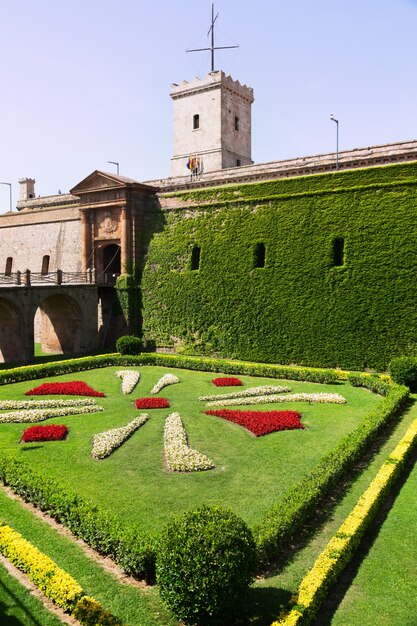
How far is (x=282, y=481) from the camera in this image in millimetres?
11844

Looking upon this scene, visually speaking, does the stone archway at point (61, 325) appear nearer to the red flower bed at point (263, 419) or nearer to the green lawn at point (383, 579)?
the red flower bed at point (263, 419)

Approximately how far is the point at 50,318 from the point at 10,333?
11.8 ft

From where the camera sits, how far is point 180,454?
523 inches

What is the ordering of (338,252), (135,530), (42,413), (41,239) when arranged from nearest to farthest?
1. (135,530)
2. (42,413)
3. (338,252)
4. (41,239)

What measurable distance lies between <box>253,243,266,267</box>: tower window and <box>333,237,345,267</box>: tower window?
12.6 ft

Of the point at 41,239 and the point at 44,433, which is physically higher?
the point at 41,239

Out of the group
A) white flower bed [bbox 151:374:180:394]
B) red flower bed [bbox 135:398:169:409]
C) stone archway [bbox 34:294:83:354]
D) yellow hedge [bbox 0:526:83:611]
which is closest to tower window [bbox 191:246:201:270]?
stone archway [bbox 34:294:83:354]

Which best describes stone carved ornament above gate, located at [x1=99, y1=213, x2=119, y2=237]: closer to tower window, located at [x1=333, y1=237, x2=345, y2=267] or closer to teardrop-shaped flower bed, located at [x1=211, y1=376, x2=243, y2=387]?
tower window, located at [x1=333, y1=237, x2=345, y2=267]

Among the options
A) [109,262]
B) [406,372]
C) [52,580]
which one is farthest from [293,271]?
[52,580]

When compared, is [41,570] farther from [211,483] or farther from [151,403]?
[151,403]

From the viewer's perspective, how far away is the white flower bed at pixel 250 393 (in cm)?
1953

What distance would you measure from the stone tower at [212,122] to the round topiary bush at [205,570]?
34.1m

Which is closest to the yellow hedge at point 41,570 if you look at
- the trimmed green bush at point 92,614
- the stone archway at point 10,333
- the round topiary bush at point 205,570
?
the trimmed green bush at point 92,614

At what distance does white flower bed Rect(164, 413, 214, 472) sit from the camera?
12.6m
